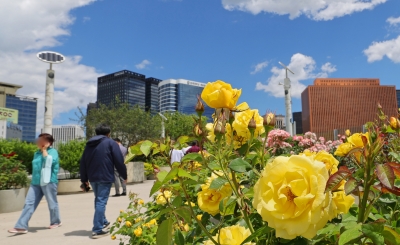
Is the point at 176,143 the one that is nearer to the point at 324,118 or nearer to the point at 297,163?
the point at 297,163

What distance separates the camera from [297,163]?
0.59m

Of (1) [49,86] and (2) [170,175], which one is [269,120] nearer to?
(2) [170,175]

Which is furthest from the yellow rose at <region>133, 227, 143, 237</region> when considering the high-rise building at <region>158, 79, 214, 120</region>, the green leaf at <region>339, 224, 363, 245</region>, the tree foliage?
the high-rise building at <region>158, 79, 214, 120</region>

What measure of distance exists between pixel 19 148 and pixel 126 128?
9174 millimetres

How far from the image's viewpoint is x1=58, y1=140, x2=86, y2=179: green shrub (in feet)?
39.0

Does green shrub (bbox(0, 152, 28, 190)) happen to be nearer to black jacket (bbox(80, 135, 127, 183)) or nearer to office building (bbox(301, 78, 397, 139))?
black jacket (bbox(80, 135, 127, 183))

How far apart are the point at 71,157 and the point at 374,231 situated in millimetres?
12348

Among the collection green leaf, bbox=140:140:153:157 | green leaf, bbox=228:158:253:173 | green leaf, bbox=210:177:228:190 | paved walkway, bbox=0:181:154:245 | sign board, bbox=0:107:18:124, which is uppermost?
sign board, bbox=0:107:18:124

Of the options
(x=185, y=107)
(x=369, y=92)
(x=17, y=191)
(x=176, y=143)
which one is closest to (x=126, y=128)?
(x=17, y=191)

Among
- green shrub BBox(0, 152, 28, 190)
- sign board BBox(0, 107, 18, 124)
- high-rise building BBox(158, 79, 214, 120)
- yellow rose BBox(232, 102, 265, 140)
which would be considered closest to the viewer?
yellow rose BBox(232, 102, 265, 140)

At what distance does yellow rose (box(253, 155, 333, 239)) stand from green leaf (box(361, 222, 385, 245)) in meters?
0.07

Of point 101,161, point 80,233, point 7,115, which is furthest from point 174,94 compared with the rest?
point 101,161

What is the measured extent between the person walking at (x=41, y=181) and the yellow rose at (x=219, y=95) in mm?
4889

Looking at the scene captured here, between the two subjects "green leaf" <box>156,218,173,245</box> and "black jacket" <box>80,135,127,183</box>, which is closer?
"green leaf" <box>156,218,173,245</box>
